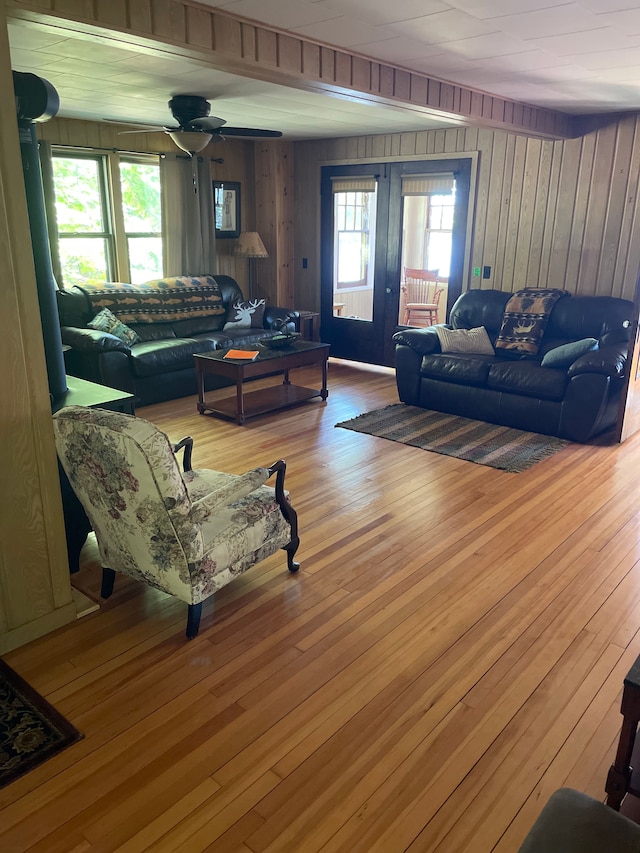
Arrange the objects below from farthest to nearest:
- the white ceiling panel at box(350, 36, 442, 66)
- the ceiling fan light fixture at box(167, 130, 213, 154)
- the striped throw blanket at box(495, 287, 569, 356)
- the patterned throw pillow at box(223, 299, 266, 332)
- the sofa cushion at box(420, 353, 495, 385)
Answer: the patterned throw pillow at box(223, 299, 266, 332), the striped throw blanket at box(495, 287, 569, 356), the sofa cushion at box(420, 353, 495, 385), the ceiling fan light fixture at box(167, 130, 213, 154), the white ceiling panel at box(350, 36, 442, 66)

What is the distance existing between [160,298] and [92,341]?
4.54 ft

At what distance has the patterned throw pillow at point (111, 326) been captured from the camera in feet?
19.6

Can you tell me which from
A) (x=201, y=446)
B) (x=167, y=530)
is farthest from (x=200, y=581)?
(x=201, y=446)

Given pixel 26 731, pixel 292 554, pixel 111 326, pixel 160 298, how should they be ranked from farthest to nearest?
pixel 160 298 → pixel 111 326 → pixel 292 554 → pixel 26 731

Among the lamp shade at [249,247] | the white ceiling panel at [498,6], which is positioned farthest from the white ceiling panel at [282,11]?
the lamp shade at [249,247]

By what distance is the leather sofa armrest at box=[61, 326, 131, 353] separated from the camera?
217 inches

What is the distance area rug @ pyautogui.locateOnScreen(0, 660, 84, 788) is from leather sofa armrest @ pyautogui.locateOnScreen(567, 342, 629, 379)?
13.7 ft

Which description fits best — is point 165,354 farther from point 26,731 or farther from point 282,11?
point 26,731

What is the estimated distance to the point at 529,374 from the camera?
17.1ft

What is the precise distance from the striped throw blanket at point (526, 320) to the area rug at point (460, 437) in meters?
0.75

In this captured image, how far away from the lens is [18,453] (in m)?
2.46

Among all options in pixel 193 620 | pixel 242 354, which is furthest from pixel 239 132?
pixel 193 620

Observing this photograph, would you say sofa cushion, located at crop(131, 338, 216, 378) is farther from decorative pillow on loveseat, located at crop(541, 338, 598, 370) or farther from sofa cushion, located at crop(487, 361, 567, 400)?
decorative pillow on loveseat, located at crop(541, 338, 598, 370)

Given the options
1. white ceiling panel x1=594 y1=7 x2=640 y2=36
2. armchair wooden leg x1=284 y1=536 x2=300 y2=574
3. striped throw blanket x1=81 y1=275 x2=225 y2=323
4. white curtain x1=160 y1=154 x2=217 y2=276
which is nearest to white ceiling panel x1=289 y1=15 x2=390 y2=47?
white ceiling panel x1=594 y1=7 x2=640 y2=36
